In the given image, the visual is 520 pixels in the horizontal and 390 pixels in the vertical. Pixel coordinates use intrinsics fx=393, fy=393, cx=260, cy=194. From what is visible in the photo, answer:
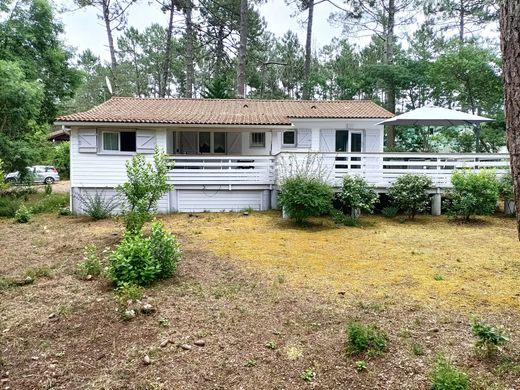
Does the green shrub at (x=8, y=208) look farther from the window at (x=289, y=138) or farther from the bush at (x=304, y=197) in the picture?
the window at (x=289, y=138)

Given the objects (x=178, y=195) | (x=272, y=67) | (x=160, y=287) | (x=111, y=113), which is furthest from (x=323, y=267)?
(x=272, y=67)

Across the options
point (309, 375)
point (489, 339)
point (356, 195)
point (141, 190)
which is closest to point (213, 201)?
point (356, 195)

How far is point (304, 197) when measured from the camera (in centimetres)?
930

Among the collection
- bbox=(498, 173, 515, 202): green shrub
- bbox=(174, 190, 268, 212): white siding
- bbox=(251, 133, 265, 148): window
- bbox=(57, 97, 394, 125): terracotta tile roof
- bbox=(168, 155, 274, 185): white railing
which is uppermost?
bbox=(57, 97, 394, 125): terracotta tile roof

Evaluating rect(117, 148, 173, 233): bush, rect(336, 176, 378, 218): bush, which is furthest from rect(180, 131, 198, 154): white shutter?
rect(117, 148, 173, 233): bush

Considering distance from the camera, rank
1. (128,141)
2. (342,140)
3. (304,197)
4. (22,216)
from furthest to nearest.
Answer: (342,140) → (128,141) → (22,216) → (304,197)

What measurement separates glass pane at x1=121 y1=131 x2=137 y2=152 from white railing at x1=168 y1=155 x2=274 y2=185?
63.0 inches

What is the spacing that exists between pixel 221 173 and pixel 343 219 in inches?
162

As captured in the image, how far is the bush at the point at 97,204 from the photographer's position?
36.3ft

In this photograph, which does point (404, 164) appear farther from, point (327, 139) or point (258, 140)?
point (258, 140)

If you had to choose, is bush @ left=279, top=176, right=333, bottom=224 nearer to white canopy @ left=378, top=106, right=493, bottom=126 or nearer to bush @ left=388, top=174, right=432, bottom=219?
bush @ left=388, top=174, right=432, bottom=219

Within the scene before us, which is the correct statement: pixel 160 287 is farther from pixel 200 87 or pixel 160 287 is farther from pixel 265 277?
pixel 200 87

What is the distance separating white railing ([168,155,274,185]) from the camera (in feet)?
39.4

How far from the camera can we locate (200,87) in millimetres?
38594
